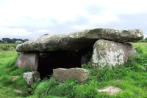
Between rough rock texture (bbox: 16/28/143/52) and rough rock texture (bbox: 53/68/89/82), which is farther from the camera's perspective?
rough rock texture (bbox: 16/28/143/52)

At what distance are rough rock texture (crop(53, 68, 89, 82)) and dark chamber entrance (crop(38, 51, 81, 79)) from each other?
3953 millimetres

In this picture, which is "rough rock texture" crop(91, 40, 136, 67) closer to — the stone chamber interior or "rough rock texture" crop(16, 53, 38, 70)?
the stone chamber interior

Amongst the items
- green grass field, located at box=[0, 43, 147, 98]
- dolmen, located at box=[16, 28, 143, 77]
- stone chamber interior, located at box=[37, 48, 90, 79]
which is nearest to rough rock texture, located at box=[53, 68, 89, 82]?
green grass field, located at box=[0, 43, 147, 98]

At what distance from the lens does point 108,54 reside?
7195 mm

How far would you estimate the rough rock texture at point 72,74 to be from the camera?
6.21 metres

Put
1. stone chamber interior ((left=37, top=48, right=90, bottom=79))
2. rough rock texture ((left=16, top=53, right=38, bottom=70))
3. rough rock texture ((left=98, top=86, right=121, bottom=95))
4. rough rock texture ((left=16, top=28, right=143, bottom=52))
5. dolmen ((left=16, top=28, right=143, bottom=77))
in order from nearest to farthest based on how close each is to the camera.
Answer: rough rock texture ((left=98, top=86, right=121, bottom=95)) → dolmen ((left=16, top=28, right=143, bottom=77)) → rough rock texture ((left=16, top=28, right=143, bottom=52)) → rough rock texture ((left=16, top=53, right=38, bottom=70)) → stone chamber interior ((left=37, top=48, right=90, bottom=79))

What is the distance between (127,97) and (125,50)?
3.18m

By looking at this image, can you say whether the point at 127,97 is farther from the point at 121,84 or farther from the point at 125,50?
the point at 125,50

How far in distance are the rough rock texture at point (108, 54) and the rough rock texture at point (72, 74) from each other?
108 cm

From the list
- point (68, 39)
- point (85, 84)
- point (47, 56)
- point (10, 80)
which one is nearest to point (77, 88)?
point (85, 84)

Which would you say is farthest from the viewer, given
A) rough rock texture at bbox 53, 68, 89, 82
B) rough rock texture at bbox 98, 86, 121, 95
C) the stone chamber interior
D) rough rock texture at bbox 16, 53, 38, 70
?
the stone chamber interior

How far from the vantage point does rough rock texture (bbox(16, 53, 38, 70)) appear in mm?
9539

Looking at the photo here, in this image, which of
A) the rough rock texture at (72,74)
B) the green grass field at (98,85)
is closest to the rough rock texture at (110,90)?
the green grass field at (98,85)

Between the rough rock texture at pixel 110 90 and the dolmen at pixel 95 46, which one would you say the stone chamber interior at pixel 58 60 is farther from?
the rough rock texture at pixel 110 90
